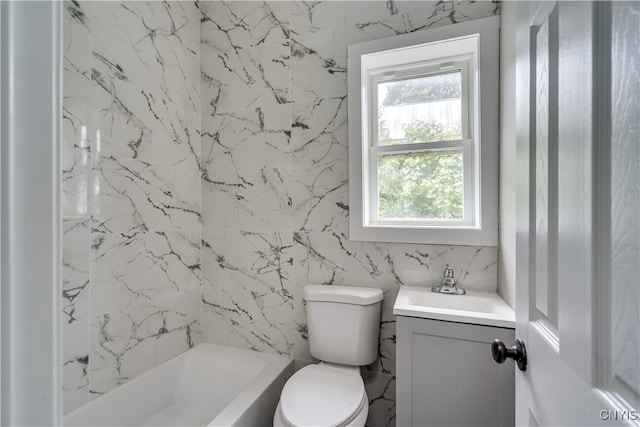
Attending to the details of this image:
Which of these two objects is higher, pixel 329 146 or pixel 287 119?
pixel 287 119

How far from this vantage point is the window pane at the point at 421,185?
1601 millimetres

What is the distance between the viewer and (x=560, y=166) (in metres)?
0.53

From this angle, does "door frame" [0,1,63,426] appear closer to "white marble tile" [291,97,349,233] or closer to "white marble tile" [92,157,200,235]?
"white marble tile" [92,157,200,235]

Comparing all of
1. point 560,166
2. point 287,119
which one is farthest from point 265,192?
point 560,166

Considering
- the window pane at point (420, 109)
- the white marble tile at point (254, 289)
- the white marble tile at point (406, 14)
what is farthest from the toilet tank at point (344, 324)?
the white marble tile at point (406, 14)

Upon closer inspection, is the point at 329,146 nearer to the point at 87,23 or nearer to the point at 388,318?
the point at 388,318

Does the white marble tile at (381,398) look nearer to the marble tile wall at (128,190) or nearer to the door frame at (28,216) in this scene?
the marble tile wall at (128,190)

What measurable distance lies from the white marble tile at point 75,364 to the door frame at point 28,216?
4.14 ft

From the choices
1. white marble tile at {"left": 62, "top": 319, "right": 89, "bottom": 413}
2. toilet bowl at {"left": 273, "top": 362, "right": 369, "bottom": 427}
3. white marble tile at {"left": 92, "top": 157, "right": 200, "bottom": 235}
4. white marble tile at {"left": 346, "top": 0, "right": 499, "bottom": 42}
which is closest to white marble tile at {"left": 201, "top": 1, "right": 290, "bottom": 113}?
white marble tile at {"left": 346, "top": 0, "right": 499, "bottom": 42}

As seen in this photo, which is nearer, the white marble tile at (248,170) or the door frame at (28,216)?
the door frame at (28,216)

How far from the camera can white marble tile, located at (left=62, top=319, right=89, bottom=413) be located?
4.03 feet

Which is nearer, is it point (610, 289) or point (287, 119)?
point (610, 289)

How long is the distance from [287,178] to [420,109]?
861 millimetres

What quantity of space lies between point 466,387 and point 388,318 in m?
0.49
